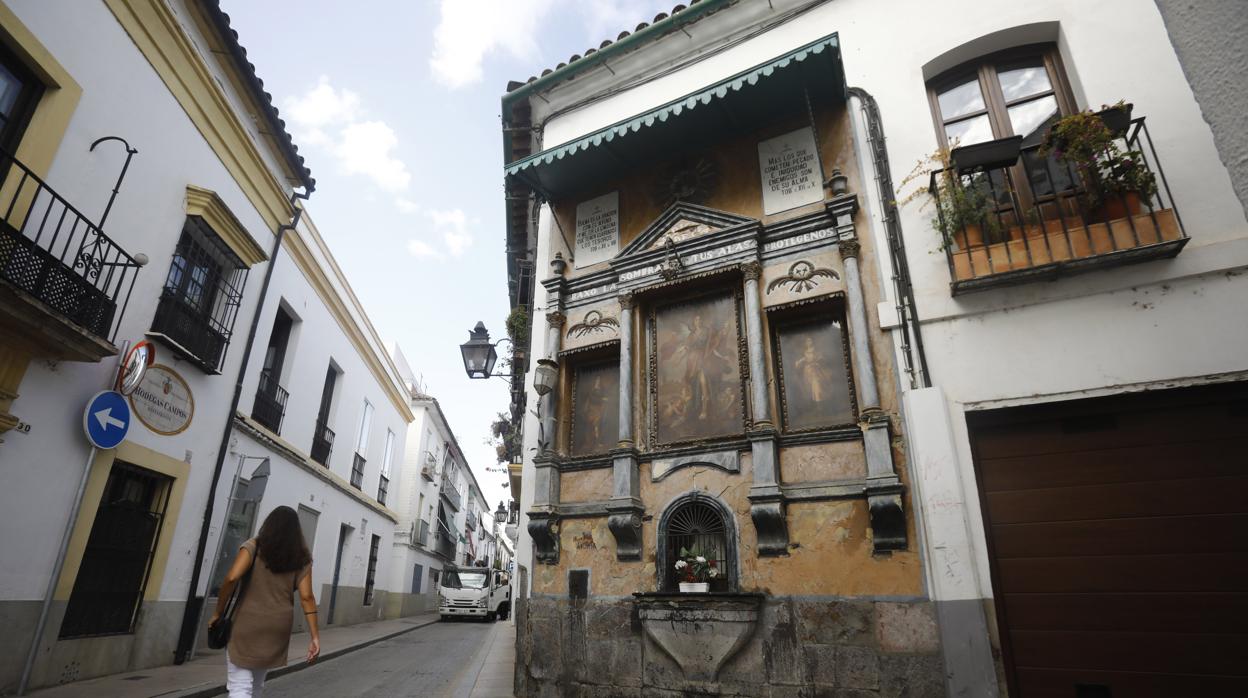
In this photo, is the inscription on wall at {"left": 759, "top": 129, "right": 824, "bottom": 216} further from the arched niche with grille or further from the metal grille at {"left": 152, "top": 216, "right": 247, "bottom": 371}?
the metal grille at {"left": 152, "top": 216, "right": 247, "bottom": 371}

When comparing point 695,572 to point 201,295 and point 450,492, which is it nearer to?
point 201,295

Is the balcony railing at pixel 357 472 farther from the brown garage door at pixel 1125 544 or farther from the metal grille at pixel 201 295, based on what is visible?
the brown garage door at pixel 1125 544

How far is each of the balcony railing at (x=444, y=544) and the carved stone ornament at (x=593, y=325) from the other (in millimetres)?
24670

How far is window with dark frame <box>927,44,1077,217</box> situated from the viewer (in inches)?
227

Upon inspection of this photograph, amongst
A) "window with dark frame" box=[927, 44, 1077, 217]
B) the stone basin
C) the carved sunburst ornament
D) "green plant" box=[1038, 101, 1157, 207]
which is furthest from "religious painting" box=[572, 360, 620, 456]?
"green plant" box=[1038, 101, 1157, 207]

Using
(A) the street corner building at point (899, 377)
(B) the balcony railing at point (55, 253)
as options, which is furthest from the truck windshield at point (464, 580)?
(B) the balcony railing at point (55, 253)

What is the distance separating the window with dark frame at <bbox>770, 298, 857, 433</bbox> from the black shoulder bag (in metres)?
4.86

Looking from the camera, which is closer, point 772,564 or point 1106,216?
point 1106,216

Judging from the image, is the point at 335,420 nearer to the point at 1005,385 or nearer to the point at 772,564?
the point at 772,564

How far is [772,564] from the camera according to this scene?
5758mm

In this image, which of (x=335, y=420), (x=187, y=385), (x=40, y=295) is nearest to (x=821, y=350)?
(x=40, y=295)

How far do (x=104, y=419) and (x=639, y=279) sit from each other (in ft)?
20.8

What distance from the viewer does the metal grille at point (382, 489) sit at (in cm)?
2003

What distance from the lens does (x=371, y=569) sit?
19.1 m
